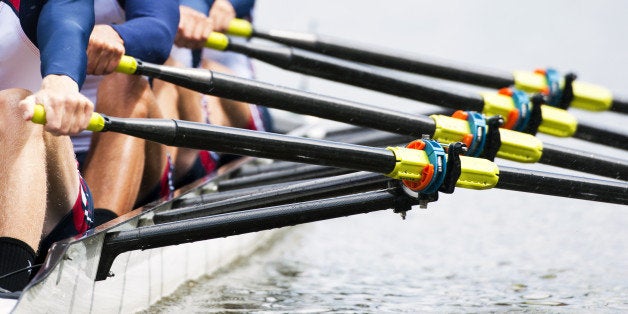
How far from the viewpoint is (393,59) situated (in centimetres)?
297

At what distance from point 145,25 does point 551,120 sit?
1.08 m

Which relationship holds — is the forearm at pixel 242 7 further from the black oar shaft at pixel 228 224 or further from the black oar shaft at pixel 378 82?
the black oar shaft at pixel 228 224

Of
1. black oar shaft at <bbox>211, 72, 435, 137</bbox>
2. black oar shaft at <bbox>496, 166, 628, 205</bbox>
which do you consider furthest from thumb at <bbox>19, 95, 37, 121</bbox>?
black oar shaft at <bbox>496, 166, 628, 205</bbox>

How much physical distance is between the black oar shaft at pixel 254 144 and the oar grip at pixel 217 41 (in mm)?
1092

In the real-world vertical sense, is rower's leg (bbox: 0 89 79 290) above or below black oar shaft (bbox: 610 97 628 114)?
below

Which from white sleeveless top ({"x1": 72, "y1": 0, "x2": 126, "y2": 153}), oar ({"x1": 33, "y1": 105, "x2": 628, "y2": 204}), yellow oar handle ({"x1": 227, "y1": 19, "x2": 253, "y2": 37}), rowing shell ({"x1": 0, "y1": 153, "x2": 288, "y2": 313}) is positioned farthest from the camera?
yellow oar handle ({"x1": 227, "y1": 19, "x2": 253, "y2": 37})

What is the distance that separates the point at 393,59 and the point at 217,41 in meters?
0.56

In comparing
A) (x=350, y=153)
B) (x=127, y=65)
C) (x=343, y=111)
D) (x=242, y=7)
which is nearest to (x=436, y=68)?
(x=242, y=7)

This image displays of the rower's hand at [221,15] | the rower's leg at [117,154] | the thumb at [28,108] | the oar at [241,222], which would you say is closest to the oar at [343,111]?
the rower's leg at [117,154]

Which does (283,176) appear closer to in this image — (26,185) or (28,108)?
(26,185)

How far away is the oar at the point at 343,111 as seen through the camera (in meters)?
2.02

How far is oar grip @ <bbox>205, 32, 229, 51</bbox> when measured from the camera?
273 centimetres

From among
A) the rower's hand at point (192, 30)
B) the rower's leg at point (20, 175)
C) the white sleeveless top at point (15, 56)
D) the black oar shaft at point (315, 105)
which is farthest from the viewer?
the rower's hand at point (192, 30)

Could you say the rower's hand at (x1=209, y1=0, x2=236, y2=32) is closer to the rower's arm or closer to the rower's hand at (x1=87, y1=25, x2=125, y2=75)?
the rower's hand at (x1=87, y1=25, x2=125, y2=75)
